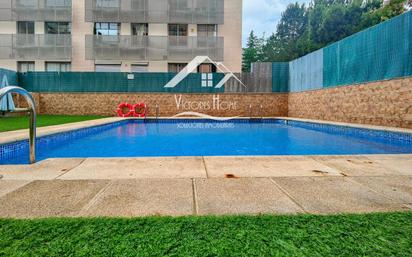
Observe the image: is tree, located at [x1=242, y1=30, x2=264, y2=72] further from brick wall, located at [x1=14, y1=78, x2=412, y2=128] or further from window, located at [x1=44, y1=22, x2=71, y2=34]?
window, located at [x1=44, y1=22, x2=71, y2=34]

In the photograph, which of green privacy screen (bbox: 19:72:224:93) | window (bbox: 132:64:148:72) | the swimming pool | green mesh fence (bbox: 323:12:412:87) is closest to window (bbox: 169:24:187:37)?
window (bbox: 132:64:148:72)

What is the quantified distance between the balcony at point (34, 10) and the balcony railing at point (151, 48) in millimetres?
3728

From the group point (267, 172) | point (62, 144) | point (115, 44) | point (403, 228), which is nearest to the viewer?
point (403, 228)

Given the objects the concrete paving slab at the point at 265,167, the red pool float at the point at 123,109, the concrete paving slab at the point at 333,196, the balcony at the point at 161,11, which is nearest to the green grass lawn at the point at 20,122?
the red pool float at the point at 123,109

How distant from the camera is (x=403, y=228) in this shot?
169cm

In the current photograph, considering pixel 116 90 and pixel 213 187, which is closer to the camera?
pixel 213 187

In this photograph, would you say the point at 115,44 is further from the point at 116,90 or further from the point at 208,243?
the point at 208,243

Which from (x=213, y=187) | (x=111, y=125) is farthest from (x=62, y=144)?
(x=213, y=187)

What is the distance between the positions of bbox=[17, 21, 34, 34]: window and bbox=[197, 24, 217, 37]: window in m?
13.2

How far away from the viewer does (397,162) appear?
12.5 feet

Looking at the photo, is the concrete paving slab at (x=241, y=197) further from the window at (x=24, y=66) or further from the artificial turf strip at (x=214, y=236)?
the window at (x=24, y=66)

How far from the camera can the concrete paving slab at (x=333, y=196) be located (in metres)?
2.06

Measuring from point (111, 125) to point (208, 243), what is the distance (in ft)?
35.2

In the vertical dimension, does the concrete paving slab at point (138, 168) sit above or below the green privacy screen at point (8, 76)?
below
